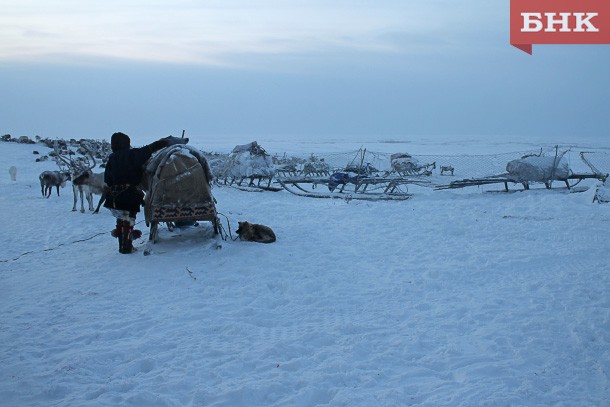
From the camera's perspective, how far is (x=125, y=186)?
831 centimetres

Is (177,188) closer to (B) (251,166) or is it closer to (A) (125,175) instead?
(A) (125,175)

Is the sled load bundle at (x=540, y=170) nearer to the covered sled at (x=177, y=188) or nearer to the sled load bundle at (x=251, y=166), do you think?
the sled load bundle at (x=251, y=166)

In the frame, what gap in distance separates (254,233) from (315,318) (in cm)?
370

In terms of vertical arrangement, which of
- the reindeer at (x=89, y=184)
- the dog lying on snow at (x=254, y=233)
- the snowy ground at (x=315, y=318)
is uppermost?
the reindeer at (x=89, y=184)

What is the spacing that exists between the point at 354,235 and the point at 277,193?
27.3ft

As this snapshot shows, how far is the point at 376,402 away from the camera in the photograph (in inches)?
145

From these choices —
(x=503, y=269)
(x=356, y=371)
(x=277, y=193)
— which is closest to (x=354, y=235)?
(x=503, y=269)

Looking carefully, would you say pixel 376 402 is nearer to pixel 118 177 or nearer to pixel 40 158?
pixel 118 177

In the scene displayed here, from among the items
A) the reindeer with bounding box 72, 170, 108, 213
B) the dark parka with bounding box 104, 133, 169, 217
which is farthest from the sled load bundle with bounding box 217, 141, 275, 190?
the dark parka with bounding box 104, 133, 169, 217

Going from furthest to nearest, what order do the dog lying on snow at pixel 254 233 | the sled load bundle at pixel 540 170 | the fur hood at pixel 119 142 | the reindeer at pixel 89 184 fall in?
1. the sled load bundle at pixel 540 170
2. the reindeer at pixel 89 184
3. the dog lying on snow at pixel 254 233
4. the fur hood at pixel 119 142

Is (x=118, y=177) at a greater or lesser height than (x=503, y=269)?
greater

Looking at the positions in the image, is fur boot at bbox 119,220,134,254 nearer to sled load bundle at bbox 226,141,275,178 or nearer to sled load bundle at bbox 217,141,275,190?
sled load bundle at bbox 217,141,275,190

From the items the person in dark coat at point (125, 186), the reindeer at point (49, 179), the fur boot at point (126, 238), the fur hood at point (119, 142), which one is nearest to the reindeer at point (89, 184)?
the reindeer at point (49, 179)

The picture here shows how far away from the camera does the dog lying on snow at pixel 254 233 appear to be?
887cm
